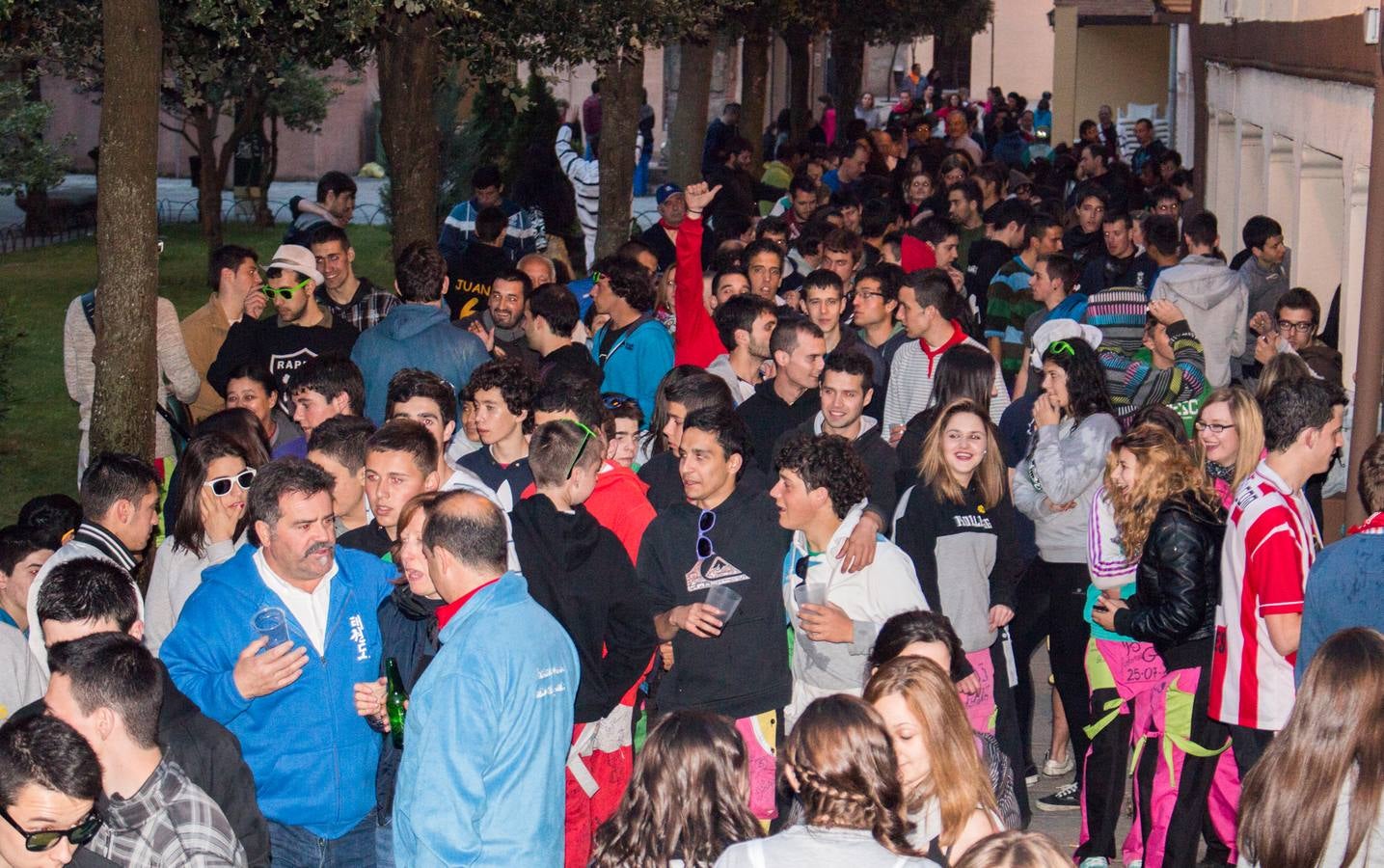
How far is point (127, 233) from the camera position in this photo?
365 inches

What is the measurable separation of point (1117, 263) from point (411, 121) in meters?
5.76

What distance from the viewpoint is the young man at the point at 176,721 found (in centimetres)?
467

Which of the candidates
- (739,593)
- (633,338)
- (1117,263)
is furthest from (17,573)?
(1117,263)

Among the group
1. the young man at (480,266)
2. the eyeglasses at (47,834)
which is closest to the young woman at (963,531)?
the eyeglasses at (47,834)

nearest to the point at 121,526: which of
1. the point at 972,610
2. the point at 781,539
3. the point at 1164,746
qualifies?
the point at 781,539

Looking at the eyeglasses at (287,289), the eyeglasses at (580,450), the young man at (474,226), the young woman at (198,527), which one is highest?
the young man at (474,226)

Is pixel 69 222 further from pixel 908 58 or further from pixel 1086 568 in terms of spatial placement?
pixel 908 58

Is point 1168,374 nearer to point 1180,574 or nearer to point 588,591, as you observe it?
point 1180,574

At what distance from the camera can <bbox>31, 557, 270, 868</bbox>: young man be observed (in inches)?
184

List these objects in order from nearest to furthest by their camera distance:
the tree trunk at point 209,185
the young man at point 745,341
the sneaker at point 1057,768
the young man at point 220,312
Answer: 1. the sneaker at point 1057,768
2. the young man at point 745,341
3. the young man at point 220,312
4. the tree trunk at point 209,185

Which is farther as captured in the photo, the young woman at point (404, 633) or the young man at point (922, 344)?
the young man at point (922, 344)

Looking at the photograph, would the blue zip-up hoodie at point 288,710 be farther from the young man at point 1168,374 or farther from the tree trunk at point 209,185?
the tree trunk at point 209,185

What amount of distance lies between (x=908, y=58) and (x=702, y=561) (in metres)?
65.7

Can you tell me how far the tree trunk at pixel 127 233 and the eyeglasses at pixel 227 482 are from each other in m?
3.07
